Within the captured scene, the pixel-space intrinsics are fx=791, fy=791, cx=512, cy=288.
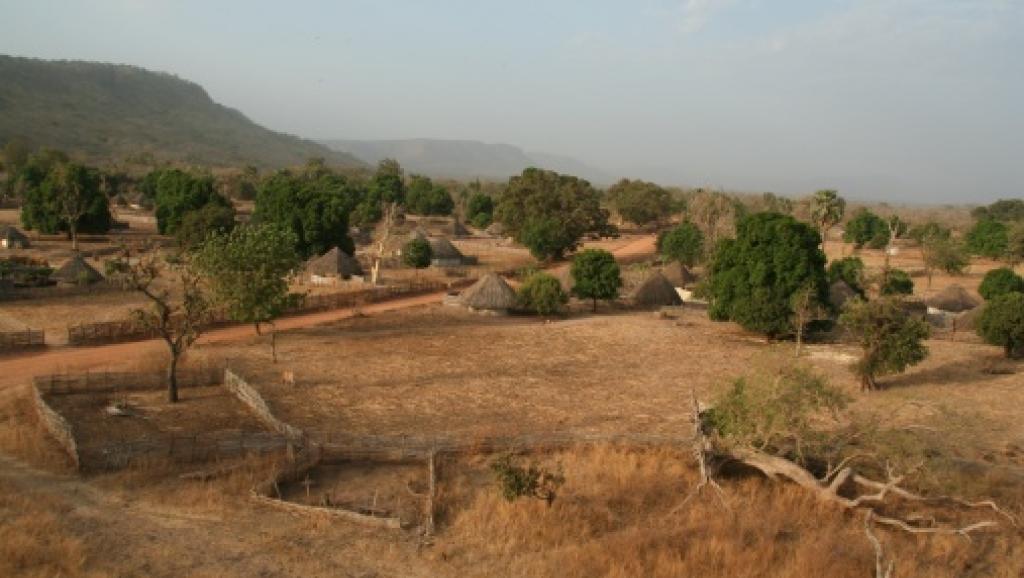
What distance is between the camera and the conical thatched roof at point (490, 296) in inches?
1282

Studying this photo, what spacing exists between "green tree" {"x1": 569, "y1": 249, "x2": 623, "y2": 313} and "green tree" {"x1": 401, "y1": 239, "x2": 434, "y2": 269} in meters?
11.0

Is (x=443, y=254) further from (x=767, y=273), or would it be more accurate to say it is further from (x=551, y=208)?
(x=767, y=273)

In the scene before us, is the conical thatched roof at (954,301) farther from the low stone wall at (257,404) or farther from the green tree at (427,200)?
the green tree at (427,200)

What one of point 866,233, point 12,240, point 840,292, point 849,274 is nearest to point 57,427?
point 840,292

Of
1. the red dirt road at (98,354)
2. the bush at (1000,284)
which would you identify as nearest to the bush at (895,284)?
the bush at (1000,284)

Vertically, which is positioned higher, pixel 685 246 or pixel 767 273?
pixel 767 273

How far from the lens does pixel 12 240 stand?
43.3m

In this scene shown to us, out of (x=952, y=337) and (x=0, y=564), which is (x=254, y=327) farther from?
(x=952, y=337)

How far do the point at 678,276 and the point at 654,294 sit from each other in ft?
17.8

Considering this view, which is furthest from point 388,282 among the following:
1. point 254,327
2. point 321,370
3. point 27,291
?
point 321,370

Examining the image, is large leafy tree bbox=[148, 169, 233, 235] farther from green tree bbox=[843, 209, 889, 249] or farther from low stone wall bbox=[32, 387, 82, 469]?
green tree bbox=[843, 209, 889, 249]

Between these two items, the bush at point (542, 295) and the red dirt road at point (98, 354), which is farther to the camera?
the bush at point (542, 295)

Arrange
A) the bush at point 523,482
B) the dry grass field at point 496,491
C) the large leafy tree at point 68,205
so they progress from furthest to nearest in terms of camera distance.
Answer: the large leafy tree at point 68,205 < the bush at point 523,482 < the dry grass field at point 496,491

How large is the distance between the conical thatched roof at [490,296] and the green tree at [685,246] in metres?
18.0
